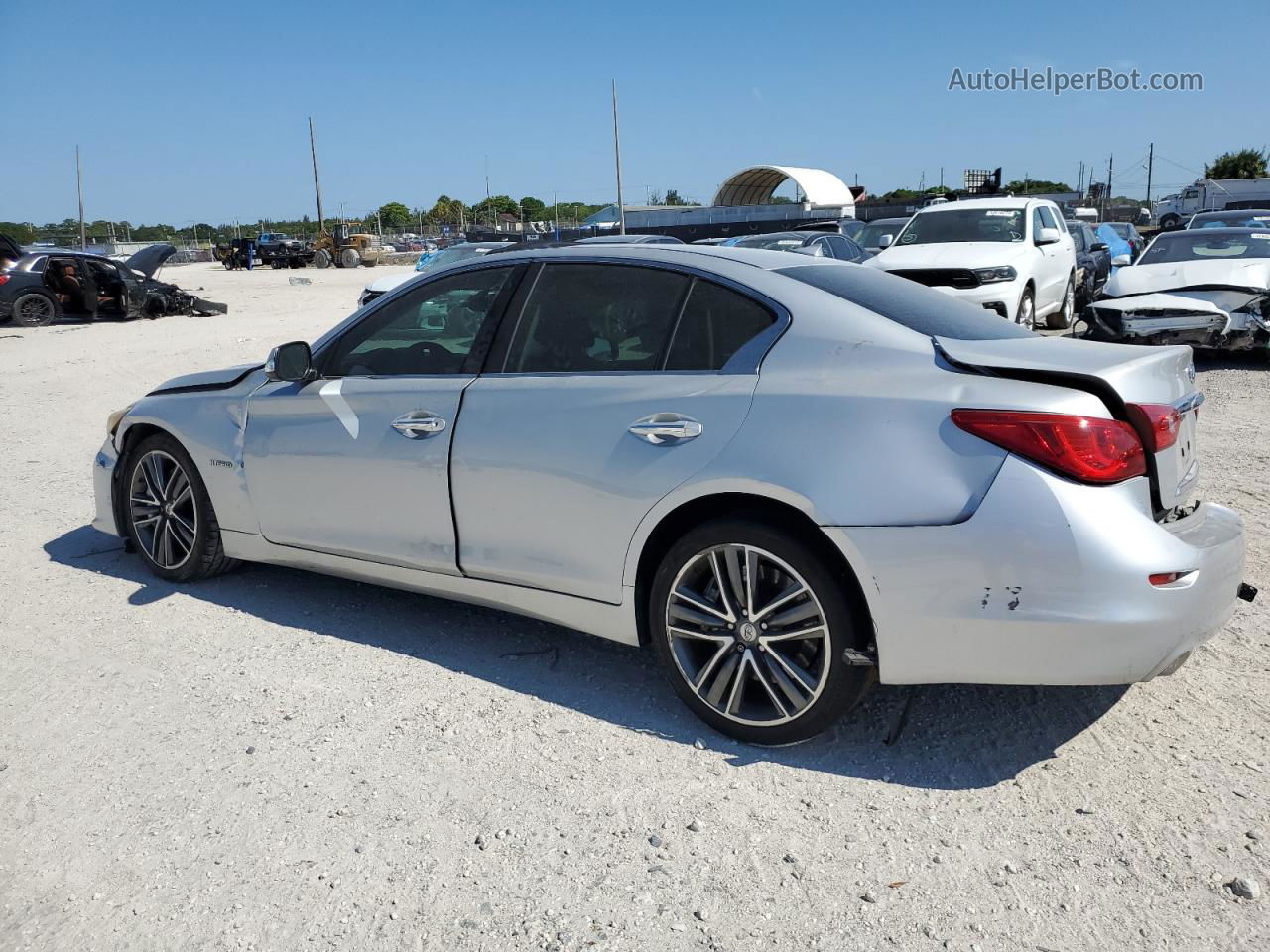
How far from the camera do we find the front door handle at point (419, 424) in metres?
4.04

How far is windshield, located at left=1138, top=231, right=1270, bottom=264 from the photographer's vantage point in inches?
468

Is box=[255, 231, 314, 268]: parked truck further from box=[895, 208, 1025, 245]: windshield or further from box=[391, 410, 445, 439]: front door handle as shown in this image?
box=[391, 410, 445, 439]: front door handle

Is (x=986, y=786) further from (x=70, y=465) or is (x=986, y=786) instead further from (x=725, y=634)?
(x=70, y=465)

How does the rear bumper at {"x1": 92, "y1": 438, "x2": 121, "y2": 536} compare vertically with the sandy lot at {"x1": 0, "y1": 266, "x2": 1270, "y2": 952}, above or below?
above

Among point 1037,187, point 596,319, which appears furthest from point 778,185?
point 596,319

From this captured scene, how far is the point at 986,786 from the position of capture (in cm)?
319

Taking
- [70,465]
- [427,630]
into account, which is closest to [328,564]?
[427,630]

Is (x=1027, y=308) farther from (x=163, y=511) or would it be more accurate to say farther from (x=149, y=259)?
(x=149, y=259)

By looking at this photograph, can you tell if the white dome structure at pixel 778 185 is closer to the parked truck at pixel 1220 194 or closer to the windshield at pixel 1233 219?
the parked truck at pixel 1220 194

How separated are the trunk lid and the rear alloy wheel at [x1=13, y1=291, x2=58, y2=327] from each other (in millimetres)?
21397

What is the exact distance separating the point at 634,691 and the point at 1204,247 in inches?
445

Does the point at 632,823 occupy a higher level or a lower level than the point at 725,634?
lower

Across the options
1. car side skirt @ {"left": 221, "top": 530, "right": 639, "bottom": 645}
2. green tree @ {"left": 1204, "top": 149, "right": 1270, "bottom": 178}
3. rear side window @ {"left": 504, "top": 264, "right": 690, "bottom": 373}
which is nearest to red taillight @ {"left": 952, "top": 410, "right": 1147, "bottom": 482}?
rear side window @ {"left": 504, "top": 264, "right": 690, "bottom": 373}

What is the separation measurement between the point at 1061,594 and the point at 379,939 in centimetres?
201
